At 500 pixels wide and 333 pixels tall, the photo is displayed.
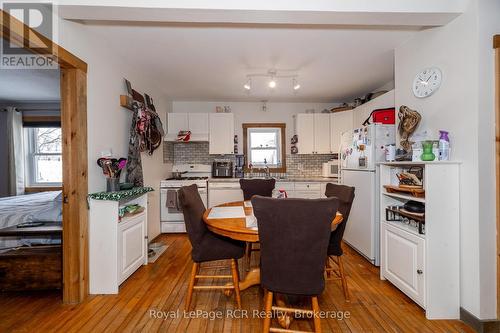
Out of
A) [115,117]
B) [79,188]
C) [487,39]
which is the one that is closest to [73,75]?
[115,117]

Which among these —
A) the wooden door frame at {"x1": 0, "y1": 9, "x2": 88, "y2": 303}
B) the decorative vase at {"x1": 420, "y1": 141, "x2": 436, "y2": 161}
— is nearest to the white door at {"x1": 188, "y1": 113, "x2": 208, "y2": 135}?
the wooden door frame at {"x1": 0, "y1": 9, "x2": 88, "y2": 303}

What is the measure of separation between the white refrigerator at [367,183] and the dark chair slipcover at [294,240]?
1596mm

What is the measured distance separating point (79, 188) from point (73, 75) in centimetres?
96

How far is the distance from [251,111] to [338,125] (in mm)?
1681

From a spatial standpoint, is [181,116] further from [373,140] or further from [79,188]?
[373,140]

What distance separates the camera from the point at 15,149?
4.25 m

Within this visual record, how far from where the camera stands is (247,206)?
2365 mm

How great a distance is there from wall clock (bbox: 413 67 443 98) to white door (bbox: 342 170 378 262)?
90cm

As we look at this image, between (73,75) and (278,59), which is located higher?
(278,59)

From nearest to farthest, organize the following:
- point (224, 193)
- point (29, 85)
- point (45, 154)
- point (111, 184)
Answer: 1. point (111, 184)
2. point (29, 85)
3. point (224, 193)
4. point (45, 154)

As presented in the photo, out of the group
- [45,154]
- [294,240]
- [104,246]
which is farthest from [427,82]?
[45,154]

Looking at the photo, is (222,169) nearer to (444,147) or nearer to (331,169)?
→ (331,169)

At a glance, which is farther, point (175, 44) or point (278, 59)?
point (278, 59)

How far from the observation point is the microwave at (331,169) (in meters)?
→ 4.12
